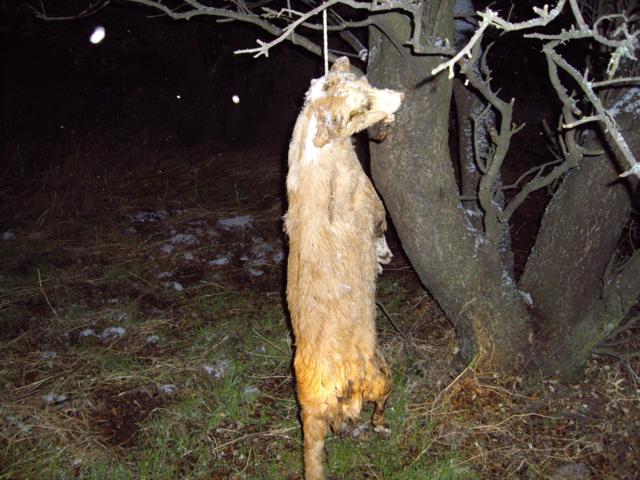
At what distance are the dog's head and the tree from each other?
0.51m

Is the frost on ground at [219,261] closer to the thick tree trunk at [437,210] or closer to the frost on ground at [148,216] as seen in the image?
the frost on ground at [148,216]

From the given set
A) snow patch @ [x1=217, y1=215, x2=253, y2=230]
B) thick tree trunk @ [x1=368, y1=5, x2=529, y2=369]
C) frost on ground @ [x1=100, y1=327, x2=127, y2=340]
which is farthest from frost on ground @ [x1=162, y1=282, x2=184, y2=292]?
thick tree trunk @ [x1=368, y1=5, x2=529, y2=369]

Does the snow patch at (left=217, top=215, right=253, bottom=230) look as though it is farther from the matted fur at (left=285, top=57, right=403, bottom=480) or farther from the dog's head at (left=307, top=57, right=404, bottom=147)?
the dog's head at (left=307, top=57, right=404, bottom=147)

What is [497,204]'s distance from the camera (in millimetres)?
3420

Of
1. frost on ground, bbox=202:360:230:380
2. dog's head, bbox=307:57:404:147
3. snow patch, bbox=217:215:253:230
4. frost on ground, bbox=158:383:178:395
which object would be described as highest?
dog's head, bbox=307:57:404:147

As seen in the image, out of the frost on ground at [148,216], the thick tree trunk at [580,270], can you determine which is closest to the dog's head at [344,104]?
the thick tree trunk at [580,270]

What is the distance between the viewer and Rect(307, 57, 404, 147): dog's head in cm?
238

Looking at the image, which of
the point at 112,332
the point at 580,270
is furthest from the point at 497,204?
the point at 112,332

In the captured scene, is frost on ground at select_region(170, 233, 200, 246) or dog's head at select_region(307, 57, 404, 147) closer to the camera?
dog's head at select_region(307, 57, 404, 147)

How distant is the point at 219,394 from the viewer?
12.4 ft

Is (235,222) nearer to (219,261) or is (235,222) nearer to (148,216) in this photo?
(219,261)

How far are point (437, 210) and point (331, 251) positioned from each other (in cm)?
98

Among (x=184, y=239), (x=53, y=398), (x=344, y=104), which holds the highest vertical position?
(x=344, y=104)

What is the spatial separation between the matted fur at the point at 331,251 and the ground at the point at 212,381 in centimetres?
82
